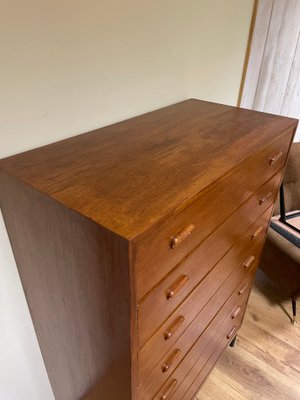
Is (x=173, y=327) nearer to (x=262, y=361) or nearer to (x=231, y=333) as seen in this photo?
(x=231, y=333)

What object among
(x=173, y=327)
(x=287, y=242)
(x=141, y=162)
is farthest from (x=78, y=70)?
(x=287, y=242)

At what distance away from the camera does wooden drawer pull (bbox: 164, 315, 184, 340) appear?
76cm

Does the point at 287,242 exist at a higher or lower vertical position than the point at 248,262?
lower

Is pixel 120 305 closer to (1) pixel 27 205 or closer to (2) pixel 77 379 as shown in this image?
(1) pixel 27 205

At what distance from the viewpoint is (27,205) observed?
2.16ft

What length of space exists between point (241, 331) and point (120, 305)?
4.43 ft

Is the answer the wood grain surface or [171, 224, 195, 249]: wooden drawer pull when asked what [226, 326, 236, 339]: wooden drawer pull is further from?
[171, 224, 195, 249]: wooden drawer pull

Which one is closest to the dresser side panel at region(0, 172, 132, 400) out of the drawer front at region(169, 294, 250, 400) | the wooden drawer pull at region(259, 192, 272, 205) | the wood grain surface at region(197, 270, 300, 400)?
the drawer front at region(169, 294, 250, 400)

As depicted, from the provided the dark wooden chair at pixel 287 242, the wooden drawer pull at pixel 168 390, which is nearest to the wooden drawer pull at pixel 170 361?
the wooden drawer pull at pixel 168 390

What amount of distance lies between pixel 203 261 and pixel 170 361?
1.04ft

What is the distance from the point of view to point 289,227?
169cm

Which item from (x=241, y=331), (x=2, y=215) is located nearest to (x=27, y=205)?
(x=2, y=215)

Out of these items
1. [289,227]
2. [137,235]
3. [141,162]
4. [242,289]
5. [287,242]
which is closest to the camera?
[137,235]

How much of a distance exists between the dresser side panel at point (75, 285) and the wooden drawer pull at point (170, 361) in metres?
0.14
